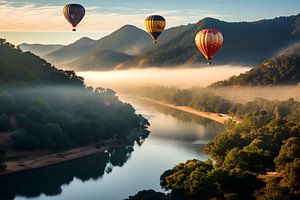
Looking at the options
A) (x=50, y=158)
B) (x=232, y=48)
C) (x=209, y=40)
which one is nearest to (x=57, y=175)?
(x=50, y=158)

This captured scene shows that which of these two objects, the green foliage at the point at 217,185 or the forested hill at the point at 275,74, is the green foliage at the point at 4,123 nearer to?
the green foliage at the point at 217,185

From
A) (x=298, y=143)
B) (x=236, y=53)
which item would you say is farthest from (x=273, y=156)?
(x=236, y=53)

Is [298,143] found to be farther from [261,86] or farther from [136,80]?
[136,80]

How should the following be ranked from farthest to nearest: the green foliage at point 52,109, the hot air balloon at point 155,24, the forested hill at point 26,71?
the forested hill at point 26,71, the green foliage at point 52,109, the hot air balloon at point 155,24

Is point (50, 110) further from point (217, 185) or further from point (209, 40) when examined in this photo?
point (217, 185)

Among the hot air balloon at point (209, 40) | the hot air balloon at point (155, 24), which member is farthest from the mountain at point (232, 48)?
the hot air balloon at point (209, 40)

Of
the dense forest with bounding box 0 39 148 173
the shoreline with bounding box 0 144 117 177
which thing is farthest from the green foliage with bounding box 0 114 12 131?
the shoreline with bounding box 0 144 117 177

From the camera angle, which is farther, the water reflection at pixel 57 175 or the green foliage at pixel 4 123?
the green foliage at pixel 4 123
